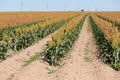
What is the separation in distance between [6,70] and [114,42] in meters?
4.55

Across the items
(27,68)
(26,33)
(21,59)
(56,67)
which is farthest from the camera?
(26,33)

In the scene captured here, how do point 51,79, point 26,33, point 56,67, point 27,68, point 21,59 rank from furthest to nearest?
1. point 26,33
2. point 21,59
3. point 56,67
4. point 27,68
5. point 51,79

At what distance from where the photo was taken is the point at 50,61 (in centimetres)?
1297

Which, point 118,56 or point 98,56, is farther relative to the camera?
point 98,56

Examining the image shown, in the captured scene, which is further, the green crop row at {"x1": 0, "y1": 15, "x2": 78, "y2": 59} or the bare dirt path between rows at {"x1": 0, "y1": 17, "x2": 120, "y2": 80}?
the green crop row at {"x1": 0, "y1": 15, "x2": 78, "y2": 59}

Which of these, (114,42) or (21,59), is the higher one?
(114,42)

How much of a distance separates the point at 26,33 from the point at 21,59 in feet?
14.4

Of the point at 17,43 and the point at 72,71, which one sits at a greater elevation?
the point at 17,43

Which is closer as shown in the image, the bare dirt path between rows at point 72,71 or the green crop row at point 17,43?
the bare dirt path between rows at point 72,71

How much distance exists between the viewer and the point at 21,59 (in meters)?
13.6

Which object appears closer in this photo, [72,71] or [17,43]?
[72,71]

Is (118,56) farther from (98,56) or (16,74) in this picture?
(16,74)

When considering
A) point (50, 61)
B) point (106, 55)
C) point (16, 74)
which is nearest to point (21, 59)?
point (50, 61)

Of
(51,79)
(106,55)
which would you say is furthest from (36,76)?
(106,55)
